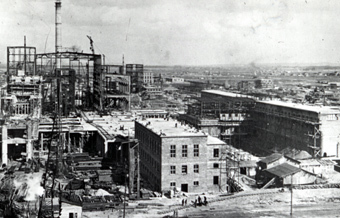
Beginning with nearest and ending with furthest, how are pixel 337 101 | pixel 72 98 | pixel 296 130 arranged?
pixel 296 130, pixel 72 98, pixel 337 101

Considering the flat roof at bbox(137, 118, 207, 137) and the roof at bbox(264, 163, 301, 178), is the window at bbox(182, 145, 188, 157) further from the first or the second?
the roof at bbox(264, 163, 301, 178)

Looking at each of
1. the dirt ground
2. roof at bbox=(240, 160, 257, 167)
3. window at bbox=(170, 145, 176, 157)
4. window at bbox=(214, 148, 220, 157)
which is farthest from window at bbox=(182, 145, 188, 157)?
roof at bbox=(240, 160, 257, 167)

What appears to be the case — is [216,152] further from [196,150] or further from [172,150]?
[172,150]

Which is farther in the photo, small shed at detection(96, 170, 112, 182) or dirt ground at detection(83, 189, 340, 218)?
small shed at detection(96, 170, 112, 182)

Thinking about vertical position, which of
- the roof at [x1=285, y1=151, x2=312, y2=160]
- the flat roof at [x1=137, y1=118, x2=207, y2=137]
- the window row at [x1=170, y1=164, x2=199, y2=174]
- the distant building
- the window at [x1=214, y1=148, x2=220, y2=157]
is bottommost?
→ the roof at [x1=285, y1=151, x2=312, y2=160]

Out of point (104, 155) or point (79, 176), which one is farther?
point (104, 155)

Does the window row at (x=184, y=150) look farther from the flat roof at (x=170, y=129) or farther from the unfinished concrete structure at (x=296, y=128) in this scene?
the unfinished concrete structure at (x=296, y=128)

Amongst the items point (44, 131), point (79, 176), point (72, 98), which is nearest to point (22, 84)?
point (72, 98)

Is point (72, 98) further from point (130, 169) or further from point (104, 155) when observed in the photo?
point (130, 169)

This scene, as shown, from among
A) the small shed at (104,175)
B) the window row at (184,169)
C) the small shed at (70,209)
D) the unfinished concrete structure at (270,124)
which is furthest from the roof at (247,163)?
the small shed at (70,209)
